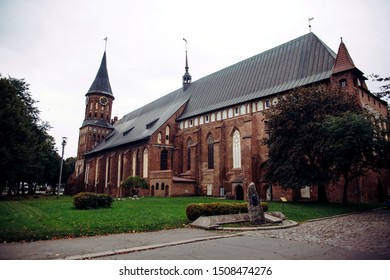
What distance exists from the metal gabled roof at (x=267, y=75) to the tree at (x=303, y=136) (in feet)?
17.9

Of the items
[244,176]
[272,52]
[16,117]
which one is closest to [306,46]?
[272,52]

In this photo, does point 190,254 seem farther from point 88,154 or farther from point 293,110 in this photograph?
point 88,154

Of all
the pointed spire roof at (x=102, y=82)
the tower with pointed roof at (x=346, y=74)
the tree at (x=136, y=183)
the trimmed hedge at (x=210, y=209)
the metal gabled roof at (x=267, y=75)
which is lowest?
the trimmed hedge at (x=210, y=209)

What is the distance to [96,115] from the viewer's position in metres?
63.3

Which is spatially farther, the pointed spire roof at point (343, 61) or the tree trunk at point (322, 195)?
the pointed spire roof at point (343, 61)

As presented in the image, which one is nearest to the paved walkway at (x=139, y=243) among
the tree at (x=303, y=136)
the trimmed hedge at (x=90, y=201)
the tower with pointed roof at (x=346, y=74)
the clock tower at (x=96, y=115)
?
the trimmed hedge at (x=90, y=201)

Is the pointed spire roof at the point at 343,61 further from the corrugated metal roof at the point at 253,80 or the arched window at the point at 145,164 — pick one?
the arched window at the point at 145,164

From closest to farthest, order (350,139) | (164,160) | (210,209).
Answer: (210,209)
(350,139)
(164,160)

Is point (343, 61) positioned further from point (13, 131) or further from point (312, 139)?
point (13, 131)

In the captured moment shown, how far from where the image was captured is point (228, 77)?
1594 inches

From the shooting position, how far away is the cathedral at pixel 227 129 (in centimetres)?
2794

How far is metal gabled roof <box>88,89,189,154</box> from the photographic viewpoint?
44.2 metres

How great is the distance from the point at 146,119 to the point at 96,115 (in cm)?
1762

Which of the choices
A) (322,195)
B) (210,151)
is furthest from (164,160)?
(322,195)
